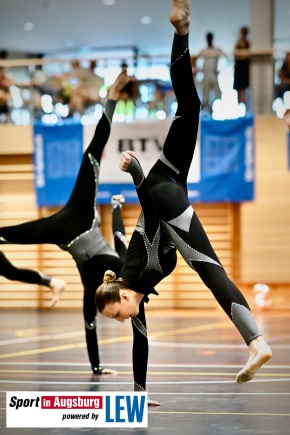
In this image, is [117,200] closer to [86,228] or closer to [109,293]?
[86,228]

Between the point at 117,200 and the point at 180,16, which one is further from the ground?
the point at 180,16

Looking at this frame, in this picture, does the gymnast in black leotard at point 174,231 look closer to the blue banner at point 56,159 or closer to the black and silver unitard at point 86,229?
the black and silver unitard at point 86,229

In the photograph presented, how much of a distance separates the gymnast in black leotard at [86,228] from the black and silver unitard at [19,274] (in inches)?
15.5

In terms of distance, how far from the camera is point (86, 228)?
19.3ft

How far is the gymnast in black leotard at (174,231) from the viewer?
4148 mm

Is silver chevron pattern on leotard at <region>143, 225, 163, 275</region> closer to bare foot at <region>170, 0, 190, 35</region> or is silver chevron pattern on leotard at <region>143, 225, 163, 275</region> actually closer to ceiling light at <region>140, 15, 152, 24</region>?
bare foot at <region>170, 0, 190, 35</region>

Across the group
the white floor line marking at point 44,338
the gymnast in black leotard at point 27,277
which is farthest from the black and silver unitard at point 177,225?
the white floor line marking at point 44,338

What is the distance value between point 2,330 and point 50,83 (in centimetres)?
333

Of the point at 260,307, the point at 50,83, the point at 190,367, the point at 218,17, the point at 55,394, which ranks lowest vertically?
the point at 260,307

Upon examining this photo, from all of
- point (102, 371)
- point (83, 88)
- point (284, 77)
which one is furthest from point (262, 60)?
point (102, 371)

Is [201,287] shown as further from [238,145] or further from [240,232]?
[238,145]

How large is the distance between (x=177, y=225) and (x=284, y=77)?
650 cm

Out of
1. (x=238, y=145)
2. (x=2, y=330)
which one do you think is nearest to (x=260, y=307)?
(x=238, y=145)

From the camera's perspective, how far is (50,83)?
10875mm
